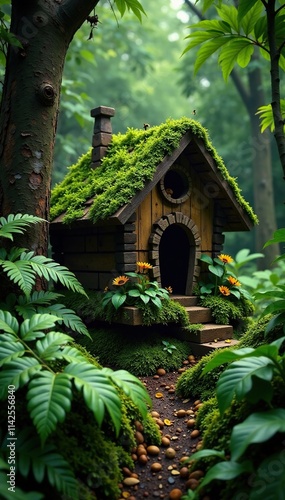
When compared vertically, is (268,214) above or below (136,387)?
above

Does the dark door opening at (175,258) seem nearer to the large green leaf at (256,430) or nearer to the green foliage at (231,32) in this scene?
the green foliage at (231,32)

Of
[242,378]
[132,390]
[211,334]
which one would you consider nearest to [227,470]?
[242,378]

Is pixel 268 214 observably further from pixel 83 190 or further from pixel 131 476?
pixel 131 476

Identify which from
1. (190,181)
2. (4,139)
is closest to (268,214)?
(190,181)

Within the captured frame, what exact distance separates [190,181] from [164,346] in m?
1.97

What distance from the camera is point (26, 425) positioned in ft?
8.54

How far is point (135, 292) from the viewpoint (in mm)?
4867

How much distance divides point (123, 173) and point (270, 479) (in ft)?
11.9

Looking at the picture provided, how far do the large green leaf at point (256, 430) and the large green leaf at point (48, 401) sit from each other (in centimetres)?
79

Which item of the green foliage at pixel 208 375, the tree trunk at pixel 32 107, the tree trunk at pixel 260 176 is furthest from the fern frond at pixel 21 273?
the tree trunk at pixel 260 176

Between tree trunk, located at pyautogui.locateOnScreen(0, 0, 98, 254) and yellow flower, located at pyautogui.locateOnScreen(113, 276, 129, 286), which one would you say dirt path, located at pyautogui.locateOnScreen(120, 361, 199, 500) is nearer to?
yellow flower, located at pyautogui.locateOnScreen(113, 276, 129, 286)

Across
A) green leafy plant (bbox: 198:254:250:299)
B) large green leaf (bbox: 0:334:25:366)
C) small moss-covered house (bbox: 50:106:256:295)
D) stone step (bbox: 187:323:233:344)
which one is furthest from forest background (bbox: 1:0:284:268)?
large green leaf (bbox: 0:334:25:366)

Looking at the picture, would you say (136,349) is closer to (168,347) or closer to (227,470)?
(168,347)

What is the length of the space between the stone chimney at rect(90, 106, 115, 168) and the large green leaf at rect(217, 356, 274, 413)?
4.14 meters
